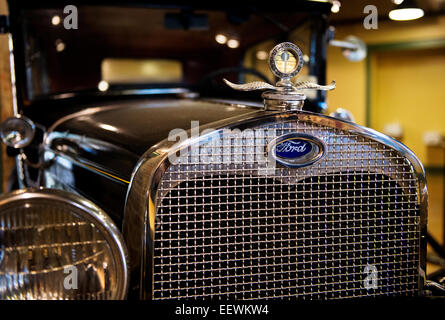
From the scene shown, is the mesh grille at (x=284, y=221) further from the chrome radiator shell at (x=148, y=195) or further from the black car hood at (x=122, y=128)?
the black car hood at (x=122, y=128)

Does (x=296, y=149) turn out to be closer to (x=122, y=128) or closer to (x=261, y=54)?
(x=122, y=128)

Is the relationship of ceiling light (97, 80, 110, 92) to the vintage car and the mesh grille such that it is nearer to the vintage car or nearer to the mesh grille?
the vintage car

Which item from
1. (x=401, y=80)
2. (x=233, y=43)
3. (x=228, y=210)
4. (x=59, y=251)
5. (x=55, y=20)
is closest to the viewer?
(x=59, y=251)

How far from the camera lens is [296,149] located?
4.03 ft

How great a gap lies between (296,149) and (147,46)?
1399mm

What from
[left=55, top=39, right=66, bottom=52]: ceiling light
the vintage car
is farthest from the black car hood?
[left=55, top=39, right=66, bottom=52]: ceiling light

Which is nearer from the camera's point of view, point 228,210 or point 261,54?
point 228,210

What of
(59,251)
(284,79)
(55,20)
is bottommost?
(59,251)

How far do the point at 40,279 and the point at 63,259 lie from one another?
7 centimetres

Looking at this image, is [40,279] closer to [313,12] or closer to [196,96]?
[196,96]

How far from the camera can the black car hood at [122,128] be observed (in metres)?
1.39

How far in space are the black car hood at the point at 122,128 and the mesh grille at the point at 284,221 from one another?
199 mm

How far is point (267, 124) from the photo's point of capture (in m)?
1.20

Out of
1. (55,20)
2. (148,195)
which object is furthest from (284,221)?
(55,20)
